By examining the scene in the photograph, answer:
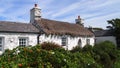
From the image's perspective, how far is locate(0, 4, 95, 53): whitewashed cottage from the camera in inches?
774

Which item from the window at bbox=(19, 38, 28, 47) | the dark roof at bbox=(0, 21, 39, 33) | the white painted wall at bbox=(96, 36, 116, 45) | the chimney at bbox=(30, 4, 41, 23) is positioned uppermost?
the chimney at bbox=(30, 4, 41, 23)

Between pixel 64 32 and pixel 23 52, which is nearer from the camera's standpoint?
pixel 23 52

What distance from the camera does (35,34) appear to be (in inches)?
861

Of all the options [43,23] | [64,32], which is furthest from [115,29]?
[43,23]

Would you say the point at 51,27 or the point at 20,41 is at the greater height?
the point at 51,27

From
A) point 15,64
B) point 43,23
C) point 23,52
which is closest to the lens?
point 15,64

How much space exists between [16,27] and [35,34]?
230 cm

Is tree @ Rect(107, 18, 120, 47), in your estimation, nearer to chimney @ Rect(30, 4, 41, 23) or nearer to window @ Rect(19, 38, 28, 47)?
chimney @ Rect(30, 4, 41, 23)

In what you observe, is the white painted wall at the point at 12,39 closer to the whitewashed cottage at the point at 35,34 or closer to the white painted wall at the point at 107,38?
the whitewashed cottage at the point at 35,34

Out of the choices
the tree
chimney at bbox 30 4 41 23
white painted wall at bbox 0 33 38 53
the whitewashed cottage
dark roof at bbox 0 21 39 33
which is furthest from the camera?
the tree

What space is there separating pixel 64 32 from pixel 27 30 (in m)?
6.07

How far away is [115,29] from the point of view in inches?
1455

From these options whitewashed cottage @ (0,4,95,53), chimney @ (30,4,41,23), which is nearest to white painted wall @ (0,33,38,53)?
whitewashed cottage @ (0,4,95,53)

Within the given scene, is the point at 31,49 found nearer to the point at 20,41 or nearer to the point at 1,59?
the point at 1,59
